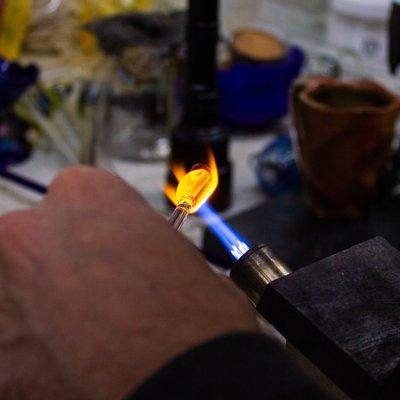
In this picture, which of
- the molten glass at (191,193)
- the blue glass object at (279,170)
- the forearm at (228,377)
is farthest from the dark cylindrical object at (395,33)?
the forearm at (228,377)

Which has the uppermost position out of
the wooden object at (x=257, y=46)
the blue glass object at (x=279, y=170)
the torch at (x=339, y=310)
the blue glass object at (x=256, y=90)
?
the torch at (x=339, y=310)

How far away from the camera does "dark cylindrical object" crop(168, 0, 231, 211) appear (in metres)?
0.75

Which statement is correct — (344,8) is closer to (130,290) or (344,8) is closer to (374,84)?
(374,84)

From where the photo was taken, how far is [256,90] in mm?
954

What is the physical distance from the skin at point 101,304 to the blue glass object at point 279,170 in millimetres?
494

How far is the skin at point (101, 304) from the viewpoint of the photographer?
0.27 m

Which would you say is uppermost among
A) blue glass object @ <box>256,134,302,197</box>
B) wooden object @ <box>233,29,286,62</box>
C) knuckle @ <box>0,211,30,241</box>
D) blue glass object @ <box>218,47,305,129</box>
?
knuckle @ <box>0,211,30,241</box>

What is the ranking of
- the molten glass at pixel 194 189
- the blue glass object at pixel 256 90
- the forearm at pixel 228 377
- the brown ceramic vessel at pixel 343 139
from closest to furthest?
the forearm at pixel 228 377, the molten glass at pixel 194 189, the brown ceramic vessel at pixel 343 139, the blue glass object at pixel 256 90

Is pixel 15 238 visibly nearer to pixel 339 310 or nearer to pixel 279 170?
pixel 339 310

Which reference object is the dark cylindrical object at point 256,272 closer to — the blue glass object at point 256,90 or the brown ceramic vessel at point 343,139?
the brown ceramic vessel at point 343,139

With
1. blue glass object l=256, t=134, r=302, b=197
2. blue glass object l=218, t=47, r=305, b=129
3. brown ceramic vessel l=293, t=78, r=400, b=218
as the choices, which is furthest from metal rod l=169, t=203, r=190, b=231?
blue glass object l=218, t=47, r=305, b=129

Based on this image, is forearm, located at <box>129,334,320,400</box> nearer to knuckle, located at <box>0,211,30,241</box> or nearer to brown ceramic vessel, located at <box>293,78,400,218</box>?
knuckle, located at <box>0,211,30,241</box>

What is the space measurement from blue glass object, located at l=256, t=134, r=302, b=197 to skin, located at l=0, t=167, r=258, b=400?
0.49m

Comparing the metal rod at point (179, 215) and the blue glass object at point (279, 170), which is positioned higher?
the metal rod at point (179, 215)
